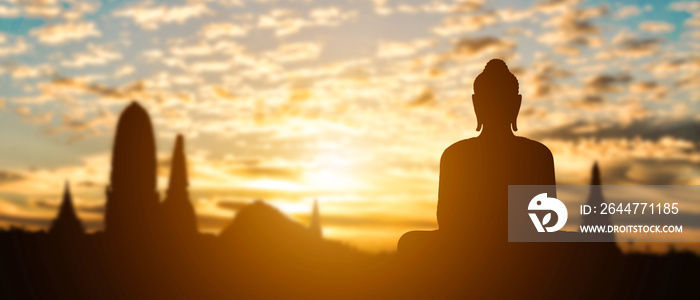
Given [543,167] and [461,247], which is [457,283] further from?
[543,167]

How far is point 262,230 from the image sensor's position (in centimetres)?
4353

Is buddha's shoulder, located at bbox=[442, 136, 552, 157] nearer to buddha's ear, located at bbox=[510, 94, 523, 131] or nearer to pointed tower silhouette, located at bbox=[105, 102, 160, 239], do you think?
buddha's ear, located at bbox=[510, 94, 523, 131]

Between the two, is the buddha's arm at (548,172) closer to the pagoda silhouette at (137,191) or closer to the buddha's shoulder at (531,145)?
the buddha's shoulder at (531,145)

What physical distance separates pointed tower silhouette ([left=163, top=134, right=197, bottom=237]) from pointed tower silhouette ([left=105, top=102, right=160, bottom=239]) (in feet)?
4.84

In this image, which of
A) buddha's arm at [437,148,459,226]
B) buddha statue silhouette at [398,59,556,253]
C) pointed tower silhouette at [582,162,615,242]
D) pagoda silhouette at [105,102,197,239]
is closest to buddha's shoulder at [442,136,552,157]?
buddha statue silhouette at [398,59,556,253]

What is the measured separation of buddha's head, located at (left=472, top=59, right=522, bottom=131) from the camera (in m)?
12.9

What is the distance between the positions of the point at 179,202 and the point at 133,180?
4.61m

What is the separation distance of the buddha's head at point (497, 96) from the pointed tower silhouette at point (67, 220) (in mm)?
32327

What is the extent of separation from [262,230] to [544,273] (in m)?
32.2

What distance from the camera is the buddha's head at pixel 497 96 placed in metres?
12.9

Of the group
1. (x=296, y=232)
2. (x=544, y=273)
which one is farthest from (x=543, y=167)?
(x=296, y=232)

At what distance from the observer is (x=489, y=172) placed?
13125mm

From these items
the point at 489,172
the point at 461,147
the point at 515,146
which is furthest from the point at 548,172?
the point at 461,147

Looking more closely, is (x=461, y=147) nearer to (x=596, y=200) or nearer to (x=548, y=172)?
(x=548, y=172)
